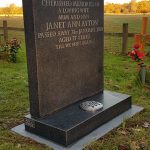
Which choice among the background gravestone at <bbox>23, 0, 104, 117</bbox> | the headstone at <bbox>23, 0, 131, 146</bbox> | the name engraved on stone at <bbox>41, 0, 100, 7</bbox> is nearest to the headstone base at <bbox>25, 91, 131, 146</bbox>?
the headstone at <bbox>23, 0, 131, 146</bbox>

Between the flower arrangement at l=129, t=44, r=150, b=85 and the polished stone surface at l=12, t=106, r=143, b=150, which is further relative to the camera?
the flower arrangement at l=129, t=44, r=150, b=85

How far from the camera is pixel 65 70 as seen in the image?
4.68 meters

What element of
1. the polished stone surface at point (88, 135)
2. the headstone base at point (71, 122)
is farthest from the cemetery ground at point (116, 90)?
the headstone base at point (71, 122)

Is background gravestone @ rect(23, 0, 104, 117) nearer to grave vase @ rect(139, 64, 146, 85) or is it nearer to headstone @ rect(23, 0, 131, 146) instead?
headstone @ rect(23, 0, 131, 146)

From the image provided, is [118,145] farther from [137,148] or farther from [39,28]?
[39,28]

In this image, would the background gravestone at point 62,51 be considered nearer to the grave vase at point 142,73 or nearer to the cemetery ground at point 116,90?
the cemetery ground at point 116,90

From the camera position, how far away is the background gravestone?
4098mm

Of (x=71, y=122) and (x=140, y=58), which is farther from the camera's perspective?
(x=140, y=58)

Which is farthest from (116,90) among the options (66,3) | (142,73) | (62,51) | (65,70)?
(66,3)

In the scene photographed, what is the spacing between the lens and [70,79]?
4809 mm

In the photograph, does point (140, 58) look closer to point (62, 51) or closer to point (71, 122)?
point (62, 51)

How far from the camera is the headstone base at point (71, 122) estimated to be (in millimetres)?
4062

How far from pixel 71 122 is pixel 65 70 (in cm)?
88

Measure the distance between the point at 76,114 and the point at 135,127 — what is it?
3.12ft
